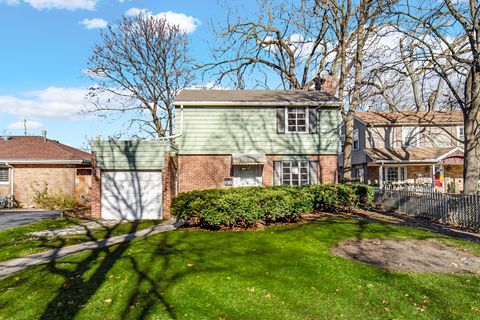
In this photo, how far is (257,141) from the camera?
18344 mm

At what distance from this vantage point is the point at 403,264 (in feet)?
27.0

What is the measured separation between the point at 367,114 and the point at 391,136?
302 cm

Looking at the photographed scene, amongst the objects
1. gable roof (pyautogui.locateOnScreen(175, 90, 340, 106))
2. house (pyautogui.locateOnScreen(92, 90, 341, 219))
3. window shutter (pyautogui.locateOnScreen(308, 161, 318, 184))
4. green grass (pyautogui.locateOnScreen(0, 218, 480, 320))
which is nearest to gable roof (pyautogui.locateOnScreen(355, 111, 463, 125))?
gable roof (pyautogui.locateOnScreen(175, 90, 340, 106))

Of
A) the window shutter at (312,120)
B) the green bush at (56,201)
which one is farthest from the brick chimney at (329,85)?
the green bush at (56,201)

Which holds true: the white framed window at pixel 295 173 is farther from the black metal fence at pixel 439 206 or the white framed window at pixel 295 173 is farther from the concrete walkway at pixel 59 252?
the concrete walkway at pixel 59 252

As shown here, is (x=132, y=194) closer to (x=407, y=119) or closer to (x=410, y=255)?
(x=410, y=255)

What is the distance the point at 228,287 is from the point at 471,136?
14.0 metres

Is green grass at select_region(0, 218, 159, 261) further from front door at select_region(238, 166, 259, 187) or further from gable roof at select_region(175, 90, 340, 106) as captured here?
gable roof at select_region(175, 90, 340, 106)

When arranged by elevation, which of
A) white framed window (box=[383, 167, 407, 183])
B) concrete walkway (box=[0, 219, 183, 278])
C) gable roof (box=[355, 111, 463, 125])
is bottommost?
concrete walkway (box=[0, 219, 183, 278])

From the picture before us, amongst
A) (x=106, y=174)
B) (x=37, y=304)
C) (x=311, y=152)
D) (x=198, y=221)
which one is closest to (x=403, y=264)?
(x=198, y=221)

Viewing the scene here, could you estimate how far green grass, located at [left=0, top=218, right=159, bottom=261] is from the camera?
10.3 meters

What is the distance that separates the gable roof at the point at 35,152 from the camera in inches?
898

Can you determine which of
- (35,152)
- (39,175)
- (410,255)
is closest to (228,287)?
(410,255)

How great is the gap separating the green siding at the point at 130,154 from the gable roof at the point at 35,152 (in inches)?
328
